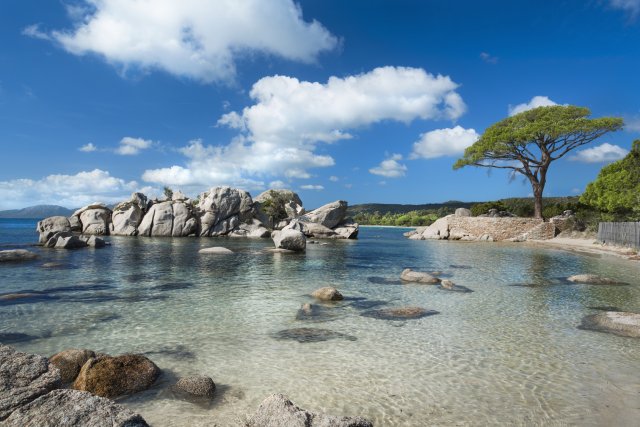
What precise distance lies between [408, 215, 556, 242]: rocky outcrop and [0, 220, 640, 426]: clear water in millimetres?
37720

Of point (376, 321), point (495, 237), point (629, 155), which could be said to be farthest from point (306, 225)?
point (376, 321)

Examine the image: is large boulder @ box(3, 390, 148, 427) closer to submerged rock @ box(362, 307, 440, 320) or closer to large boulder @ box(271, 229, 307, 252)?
submerged rock @ box(362, 307, 440, 320)

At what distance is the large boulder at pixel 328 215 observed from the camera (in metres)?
67.1

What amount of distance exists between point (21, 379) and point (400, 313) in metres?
10.6

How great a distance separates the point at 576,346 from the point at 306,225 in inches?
2148

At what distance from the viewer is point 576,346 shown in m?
9.90

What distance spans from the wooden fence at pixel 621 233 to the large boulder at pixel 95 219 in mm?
69161

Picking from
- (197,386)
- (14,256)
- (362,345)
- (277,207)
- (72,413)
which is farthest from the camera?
(277,207)

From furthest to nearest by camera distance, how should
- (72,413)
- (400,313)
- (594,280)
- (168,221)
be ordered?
(168,221) → (594,280) → (400,313) → (72,413)

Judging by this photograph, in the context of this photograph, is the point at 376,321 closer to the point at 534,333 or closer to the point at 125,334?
the point at 534,333

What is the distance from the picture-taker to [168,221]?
62844 millimetres

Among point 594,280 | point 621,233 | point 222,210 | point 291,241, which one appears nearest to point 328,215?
point 222,210

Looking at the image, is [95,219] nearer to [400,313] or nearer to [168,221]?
[168,221]

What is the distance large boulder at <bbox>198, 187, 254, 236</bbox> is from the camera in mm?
64875
